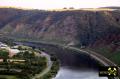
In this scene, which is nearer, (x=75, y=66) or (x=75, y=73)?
(x=75, y=73)

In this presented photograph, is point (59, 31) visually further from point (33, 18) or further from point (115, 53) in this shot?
point (115, 53)

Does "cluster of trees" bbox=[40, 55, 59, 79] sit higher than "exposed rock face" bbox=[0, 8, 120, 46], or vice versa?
"cluster of trees" bbox=[40, 55, 59, 79]

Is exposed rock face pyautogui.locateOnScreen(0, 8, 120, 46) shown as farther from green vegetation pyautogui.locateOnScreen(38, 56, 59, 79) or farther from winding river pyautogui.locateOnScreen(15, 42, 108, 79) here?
green vegetation pyautogui.locateOnScreen(38, 56, 59, 79)

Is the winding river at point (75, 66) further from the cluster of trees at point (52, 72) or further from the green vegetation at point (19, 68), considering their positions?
the green vegetation at point (19, 68)

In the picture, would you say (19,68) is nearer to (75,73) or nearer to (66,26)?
(75,73)

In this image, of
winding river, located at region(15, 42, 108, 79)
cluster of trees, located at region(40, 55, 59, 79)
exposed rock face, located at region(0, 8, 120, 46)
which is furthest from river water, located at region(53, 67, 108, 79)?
exposed rock face, located at region(0, 8, 120, 46)

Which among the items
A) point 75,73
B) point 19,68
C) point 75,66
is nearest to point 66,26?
point 75,66
